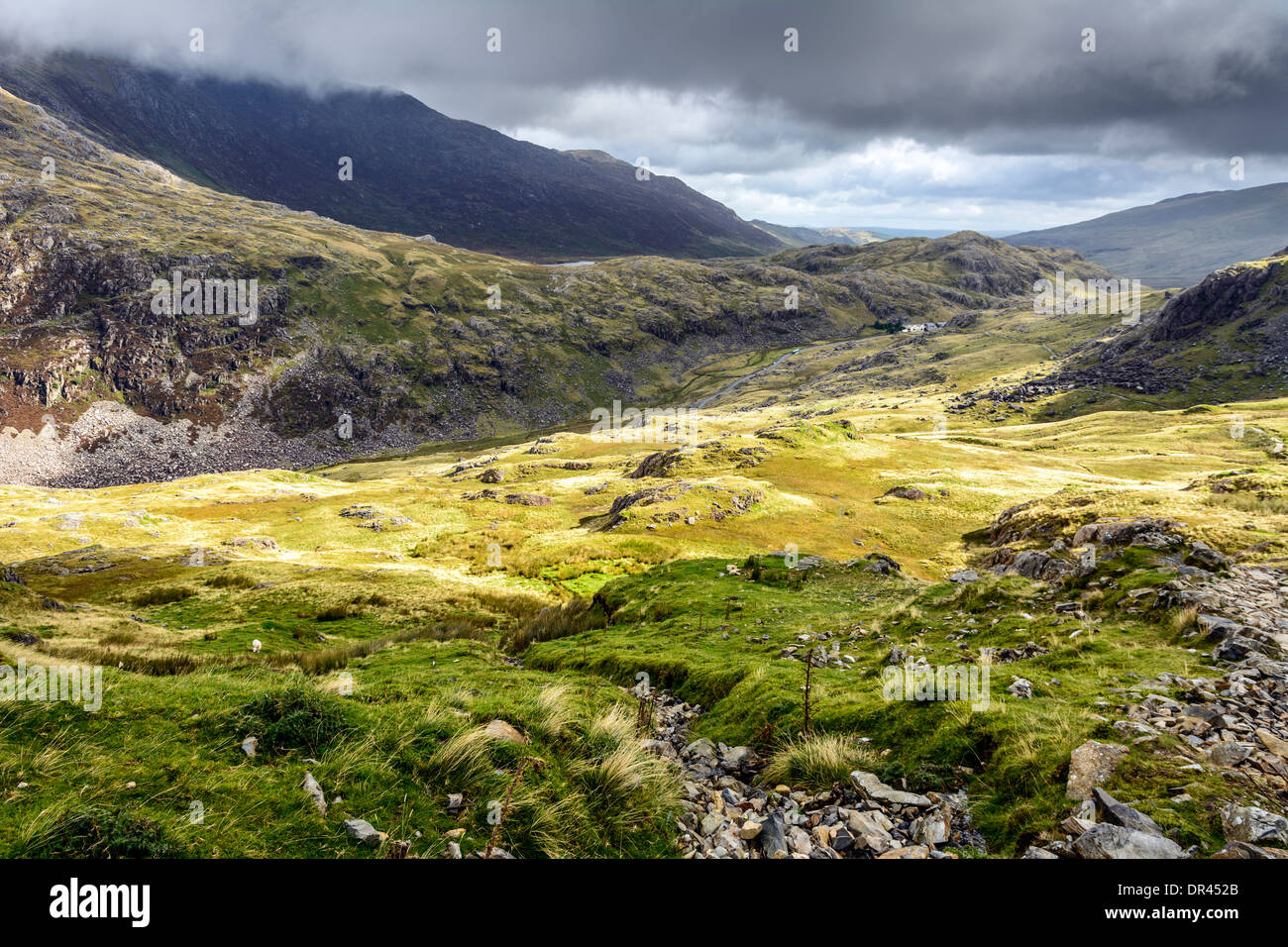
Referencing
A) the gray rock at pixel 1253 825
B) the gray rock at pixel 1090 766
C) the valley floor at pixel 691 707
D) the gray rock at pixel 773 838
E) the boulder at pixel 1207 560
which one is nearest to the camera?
the gray rock at pixel 1253 825

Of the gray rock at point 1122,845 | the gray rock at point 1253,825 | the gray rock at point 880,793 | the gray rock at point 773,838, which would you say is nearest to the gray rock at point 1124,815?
the gray rock at point 1122,845

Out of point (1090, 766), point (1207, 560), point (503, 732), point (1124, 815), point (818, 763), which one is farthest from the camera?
point (1207, 560)

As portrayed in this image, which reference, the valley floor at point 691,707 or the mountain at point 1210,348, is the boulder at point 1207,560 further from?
the mountain at point 1210,348

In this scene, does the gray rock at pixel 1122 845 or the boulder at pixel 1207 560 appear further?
the boulder at pixel 1207 560

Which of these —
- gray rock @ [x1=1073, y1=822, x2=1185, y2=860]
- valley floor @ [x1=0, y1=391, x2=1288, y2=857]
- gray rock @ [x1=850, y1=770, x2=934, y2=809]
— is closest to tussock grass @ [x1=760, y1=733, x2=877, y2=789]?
valley floor @ [x1=0, y1=391, x2=1288, y2=857]

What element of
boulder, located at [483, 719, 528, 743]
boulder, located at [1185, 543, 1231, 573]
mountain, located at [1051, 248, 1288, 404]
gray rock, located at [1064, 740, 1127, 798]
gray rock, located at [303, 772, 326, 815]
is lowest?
boulder, located at [483, 719, 528, 743]

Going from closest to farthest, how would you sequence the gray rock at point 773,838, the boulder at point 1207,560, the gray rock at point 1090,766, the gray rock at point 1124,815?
the gray rock at point 1124,815, the gray rock at point 1090,766, the gray rock at point 773,838, the boulder at point 1207,560

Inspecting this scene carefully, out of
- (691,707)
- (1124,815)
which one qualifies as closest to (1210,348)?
(691,707)

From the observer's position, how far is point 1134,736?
27.3 feet

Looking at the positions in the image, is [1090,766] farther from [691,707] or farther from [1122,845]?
[691,707]

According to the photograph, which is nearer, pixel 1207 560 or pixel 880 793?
pixel 880 793

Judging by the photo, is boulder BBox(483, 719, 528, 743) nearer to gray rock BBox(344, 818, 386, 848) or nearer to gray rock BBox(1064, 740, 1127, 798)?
gray rock BBox(344, 818, 386, 848)

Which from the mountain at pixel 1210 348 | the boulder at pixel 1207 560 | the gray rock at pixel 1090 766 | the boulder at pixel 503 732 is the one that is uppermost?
the mountain at pixel 1210 348

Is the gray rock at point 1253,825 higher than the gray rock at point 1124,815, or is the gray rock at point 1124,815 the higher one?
the gray rock at point 1253,825
